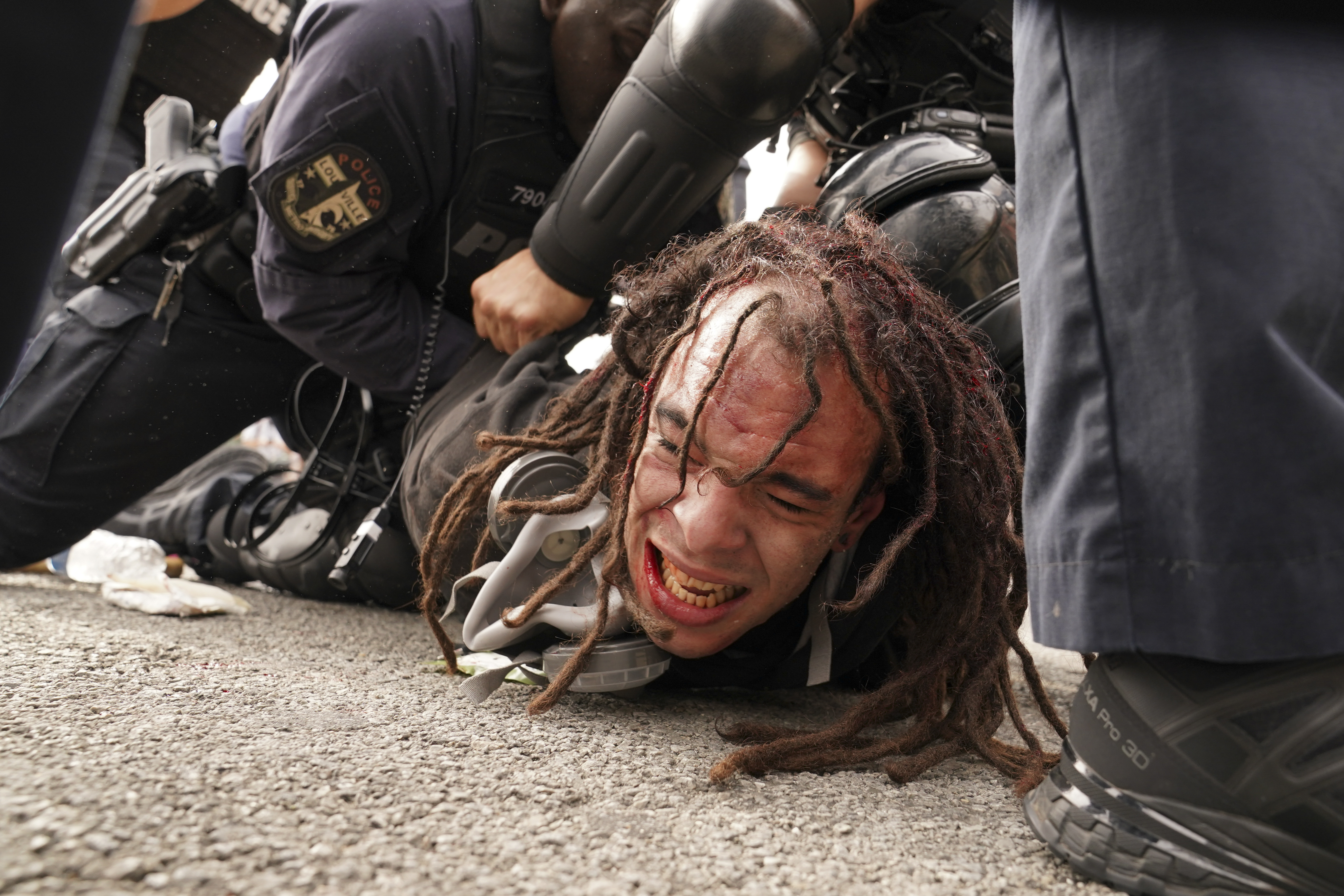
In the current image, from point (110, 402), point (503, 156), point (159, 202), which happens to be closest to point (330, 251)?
point (503, 156)

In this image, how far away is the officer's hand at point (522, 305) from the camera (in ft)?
5.33

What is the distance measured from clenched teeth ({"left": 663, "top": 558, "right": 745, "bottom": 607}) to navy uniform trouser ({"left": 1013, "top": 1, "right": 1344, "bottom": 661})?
47 cm

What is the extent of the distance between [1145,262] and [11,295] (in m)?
0.73

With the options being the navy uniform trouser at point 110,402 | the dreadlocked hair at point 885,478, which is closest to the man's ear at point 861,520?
the dreadlocked hair at point 885,478

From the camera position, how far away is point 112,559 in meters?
2.05

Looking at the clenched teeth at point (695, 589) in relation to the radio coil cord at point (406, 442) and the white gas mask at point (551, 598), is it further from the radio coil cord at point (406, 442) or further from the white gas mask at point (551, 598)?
the radio coil cord at point (406, 442)

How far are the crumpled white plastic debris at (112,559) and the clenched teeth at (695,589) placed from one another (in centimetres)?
142

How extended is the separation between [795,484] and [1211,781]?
504 mm

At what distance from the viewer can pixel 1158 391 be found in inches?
25.6

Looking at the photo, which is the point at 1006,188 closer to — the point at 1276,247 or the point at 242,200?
the point at 1276,247

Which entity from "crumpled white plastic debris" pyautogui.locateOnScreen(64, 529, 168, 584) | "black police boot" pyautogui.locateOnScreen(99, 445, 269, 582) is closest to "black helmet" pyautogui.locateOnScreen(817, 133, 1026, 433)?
"crumpled white plastic debris" pyautogui.locateOnScreen(64, 529, 168, 584)

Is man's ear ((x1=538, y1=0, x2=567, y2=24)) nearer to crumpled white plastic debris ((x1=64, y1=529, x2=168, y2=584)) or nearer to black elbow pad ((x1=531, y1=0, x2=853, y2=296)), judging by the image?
black elbow pad ((x1=531, y1=0, x2=853, y2=296))

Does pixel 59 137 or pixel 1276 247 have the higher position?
pixel 59 137

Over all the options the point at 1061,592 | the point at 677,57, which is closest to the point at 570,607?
the point at 1061,592
